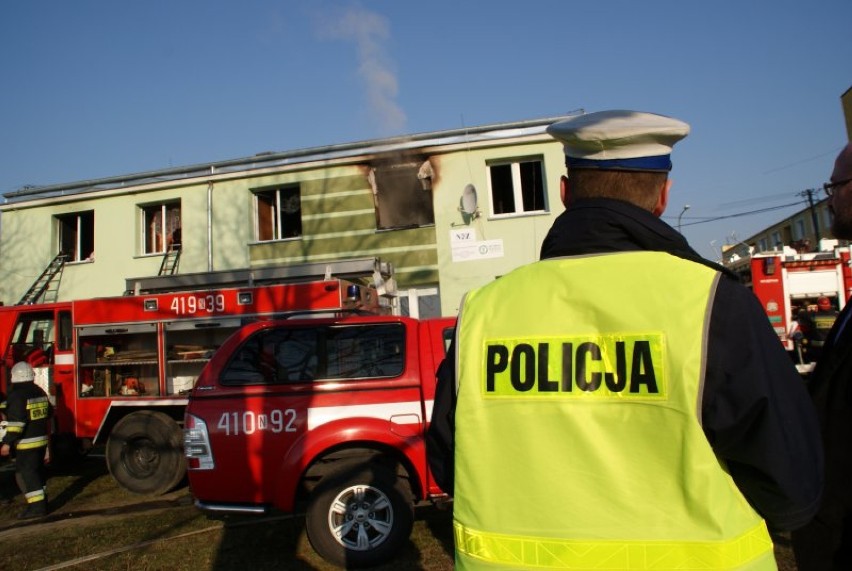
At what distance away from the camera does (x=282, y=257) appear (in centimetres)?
1603

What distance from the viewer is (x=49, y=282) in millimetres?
16812

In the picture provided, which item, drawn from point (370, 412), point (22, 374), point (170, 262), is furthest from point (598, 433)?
point (170, 262)

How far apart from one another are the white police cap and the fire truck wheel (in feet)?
12.6

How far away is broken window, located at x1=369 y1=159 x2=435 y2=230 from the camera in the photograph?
1537cm

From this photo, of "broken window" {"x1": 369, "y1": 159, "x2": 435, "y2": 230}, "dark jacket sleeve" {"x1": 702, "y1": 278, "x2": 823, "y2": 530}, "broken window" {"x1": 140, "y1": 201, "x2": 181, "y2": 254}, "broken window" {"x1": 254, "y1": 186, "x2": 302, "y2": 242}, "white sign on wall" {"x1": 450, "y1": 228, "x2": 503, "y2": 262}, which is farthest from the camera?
"broken window" {"x1": 140, "y1": 201, "x2": 181, "y2": 254}

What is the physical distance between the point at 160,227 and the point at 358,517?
14.6 m

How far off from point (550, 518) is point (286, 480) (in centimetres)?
392

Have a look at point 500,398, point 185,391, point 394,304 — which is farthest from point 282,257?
point 500,398

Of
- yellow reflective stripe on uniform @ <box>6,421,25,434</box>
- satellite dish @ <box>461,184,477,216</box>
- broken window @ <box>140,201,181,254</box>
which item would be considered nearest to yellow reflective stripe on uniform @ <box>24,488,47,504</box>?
yellow reflective stripe on uniform @ <box>6,421,25,434</box>

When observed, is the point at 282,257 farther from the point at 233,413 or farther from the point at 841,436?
the point at 841,436

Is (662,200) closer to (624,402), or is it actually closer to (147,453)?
(624,402)

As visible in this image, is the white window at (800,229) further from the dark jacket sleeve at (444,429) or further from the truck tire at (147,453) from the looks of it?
the dark jacket sleeve at (444,429)

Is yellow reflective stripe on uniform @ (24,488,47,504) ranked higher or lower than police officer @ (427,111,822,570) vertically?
lower

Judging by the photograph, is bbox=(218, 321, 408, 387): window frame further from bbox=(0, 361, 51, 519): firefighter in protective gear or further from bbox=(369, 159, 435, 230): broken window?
bbox=(369, 159, 435, 230): broken window
